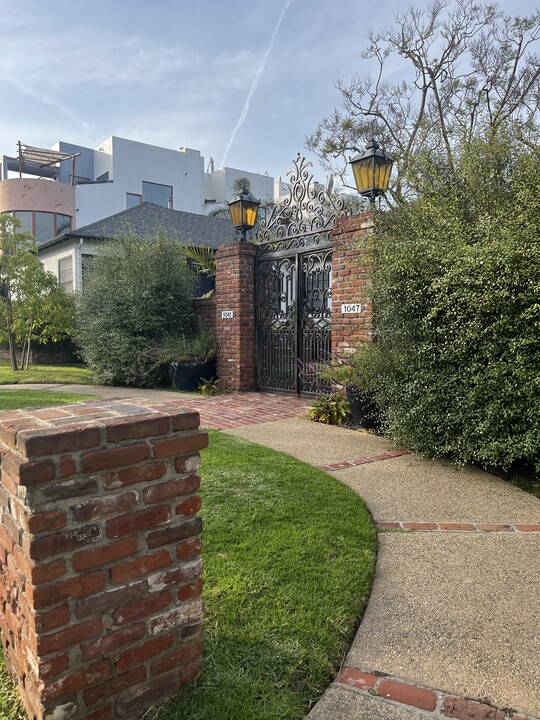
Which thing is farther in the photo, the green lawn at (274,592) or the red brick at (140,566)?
the green lawn at (274,592)

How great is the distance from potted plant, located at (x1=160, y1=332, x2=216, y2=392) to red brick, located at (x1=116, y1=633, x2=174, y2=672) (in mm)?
7564

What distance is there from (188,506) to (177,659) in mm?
519

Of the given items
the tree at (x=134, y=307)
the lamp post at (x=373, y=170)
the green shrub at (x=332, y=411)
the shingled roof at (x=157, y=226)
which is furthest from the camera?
the shingled roof at (x=157, y=226)

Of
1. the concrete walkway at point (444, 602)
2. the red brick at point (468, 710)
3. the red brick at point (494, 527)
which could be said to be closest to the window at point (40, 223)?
the concrete walkway at point (444, 602)

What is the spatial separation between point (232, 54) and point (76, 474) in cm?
1280

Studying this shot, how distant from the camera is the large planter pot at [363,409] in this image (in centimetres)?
565

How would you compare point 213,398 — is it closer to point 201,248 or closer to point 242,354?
point 242,354

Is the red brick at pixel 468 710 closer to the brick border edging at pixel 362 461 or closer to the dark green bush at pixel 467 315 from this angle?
the dark green bush at pixel 467 315

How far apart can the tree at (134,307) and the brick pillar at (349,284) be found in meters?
4.04

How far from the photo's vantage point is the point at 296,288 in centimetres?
794

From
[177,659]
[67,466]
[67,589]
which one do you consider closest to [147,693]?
[177,659]

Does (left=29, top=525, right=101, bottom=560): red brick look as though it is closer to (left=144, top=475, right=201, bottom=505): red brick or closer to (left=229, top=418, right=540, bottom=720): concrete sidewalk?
(left=144, top=475, right=201, bottom=505): red brick

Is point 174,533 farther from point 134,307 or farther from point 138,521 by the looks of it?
point 134,307

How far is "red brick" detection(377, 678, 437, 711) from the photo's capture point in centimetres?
162
